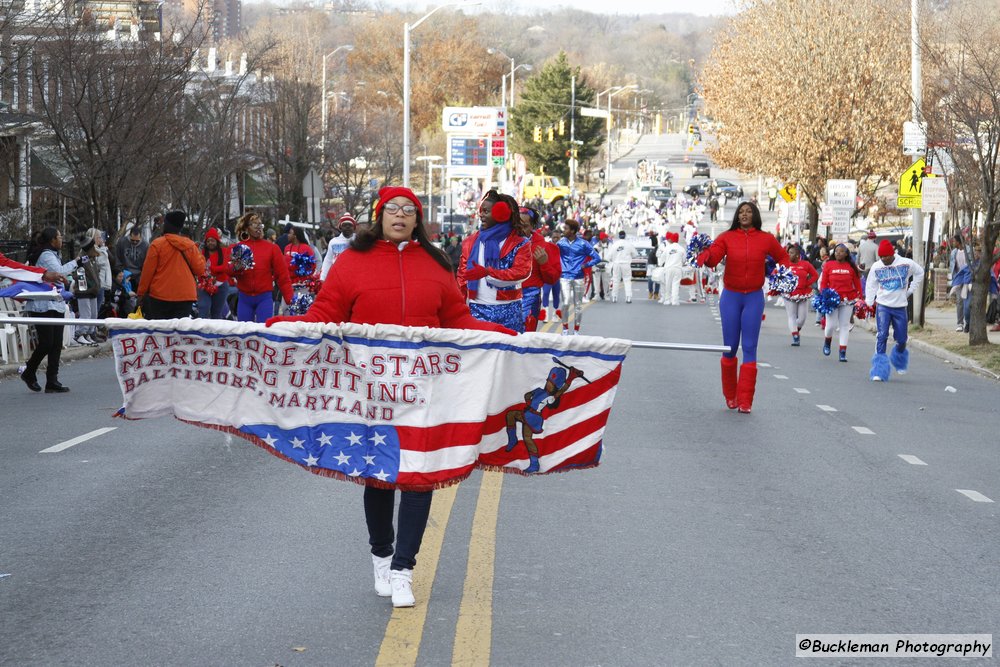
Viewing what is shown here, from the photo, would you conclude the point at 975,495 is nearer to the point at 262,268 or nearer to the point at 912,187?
the point at 262,268

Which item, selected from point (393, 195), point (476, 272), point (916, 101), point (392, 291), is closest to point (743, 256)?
point (476, 272)

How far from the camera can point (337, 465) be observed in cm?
632

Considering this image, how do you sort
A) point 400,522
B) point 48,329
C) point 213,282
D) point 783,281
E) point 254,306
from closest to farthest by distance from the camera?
point 400,522 → point 48,329 → point 254,306 → point 783,281 → point 213,282

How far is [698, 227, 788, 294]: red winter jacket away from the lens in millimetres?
14094

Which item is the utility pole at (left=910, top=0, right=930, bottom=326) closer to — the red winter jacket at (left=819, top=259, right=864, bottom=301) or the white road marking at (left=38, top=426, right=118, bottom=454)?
the red winter jacket at (left=819, top=259, right=864, bottom=301)

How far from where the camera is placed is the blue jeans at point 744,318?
1398 cm

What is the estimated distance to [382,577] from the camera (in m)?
6.48

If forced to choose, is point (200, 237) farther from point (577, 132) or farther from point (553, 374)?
point (577, 132)

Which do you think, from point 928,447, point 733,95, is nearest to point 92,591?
point 928,447

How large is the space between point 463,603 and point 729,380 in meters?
8.31

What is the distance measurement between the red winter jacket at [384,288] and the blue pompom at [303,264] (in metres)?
13.3

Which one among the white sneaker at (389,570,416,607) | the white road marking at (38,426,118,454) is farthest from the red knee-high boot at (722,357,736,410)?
the white sneaker at (389,570,416,607)

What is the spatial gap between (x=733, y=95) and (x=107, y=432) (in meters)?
42.0
